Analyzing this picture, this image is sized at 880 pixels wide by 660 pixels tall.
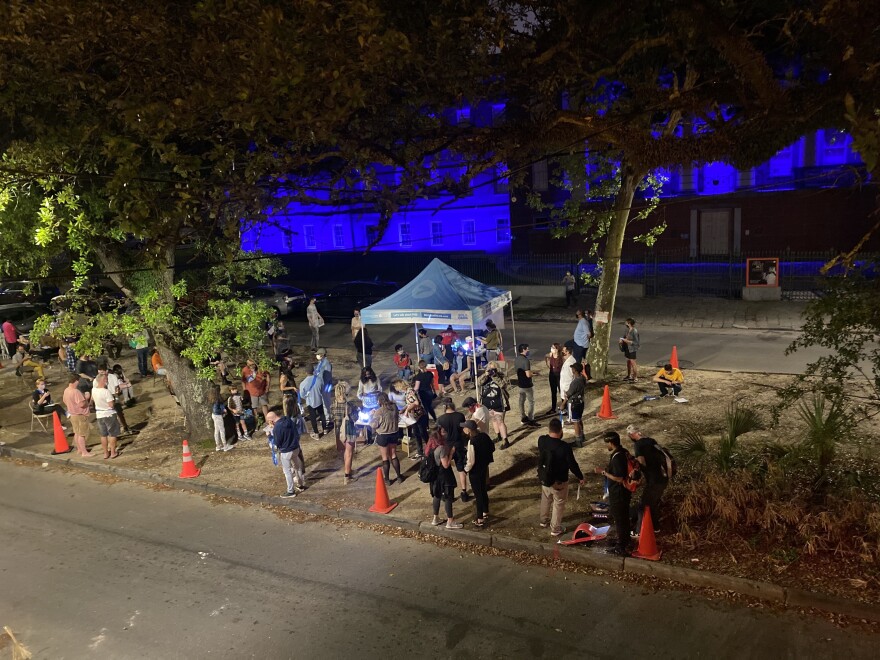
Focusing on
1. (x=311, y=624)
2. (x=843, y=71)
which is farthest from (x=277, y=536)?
(x=843, y=71)

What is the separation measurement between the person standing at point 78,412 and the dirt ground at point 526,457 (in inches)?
31.5

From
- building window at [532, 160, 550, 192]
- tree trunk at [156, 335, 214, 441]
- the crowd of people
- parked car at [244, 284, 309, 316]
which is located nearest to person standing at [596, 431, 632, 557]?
the crowd of people

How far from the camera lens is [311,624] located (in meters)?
6.89

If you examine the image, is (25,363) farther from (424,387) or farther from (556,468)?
(556,468)

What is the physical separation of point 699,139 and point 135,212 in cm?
869

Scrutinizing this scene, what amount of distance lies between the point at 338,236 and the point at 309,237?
Result: 2136 mm

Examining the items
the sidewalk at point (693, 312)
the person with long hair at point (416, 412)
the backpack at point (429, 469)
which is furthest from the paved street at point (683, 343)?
the backpack at point (429, 469)

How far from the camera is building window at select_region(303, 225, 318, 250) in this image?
4316cm

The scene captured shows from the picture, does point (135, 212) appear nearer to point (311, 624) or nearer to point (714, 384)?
point (311, 624)

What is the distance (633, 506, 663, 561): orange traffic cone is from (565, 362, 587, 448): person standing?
3.34m

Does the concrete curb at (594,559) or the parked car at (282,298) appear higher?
the parked car at (282,298)

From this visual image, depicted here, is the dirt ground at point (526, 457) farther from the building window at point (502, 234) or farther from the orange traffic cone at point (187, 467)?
the building window at point (502, 234)

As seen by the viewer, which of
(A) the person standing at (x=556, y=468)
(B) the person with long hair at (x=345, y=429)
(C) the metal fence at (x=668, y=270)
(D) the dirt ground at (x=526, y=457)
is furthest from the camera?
(C) the metal fence at (x=668, y=270)

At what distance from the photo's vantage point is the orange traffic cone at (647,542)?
24.3 feet
